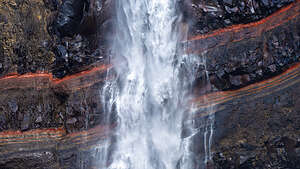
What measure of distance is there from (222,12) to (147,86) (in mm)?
2831

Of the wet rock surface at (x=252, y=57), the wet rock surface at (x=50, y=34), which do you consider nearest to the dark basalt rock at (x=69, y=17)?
the wet rock surface at (x=50, y=34)

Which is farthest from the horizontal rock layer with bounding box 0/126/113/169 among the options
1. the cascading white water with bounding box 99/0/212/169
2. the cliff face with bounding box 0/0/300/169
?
the cascading white water with bounding box 99/0/212/169

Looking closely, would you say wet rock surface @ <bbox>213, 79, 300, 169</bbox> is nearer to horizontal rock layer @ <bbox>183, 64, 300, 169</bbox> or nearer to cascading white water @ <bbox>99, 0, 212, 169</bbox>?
horizontal rock layer @ <bbox>183, 64, 300, 169</bbox>

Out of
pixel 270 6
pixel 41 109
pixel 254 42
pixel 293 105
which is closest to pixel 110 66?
pixel 41 109

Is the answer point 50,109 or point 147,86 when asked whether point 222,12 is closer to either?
point 147,86

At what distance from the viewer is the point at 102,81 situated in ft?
21.0

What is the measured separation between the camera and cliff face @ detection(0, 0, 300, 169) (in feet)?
19.7

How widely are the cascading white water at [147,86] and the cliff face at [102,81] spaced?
1.11 ft

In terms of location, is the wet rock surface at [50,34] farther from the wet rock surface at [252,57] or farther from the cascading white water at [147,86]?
the wet rock surface at [252,57]

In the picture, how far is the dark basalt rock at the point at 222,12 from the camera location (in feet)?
19.8

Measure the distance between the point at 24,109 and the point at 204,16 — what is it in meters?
5.42

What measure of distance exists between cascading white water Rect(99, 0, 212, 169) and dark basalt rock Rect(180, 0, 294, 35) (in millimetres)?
451

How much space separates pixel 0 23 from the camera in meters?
6.24

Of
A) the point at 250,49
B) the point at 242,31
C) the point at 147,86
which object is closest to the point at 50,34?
the point at 147,86
